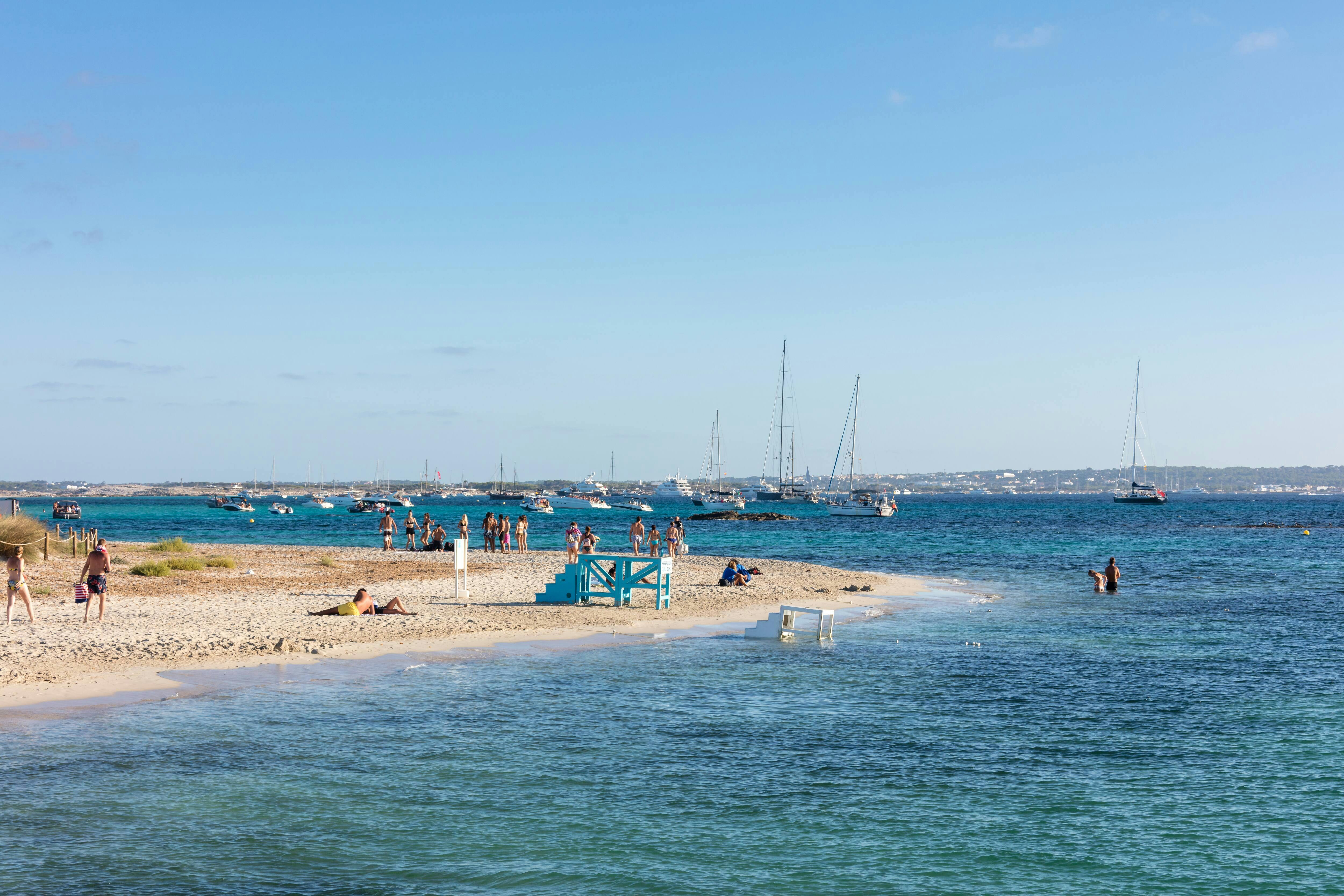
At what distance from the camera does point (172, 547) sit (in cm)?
4253

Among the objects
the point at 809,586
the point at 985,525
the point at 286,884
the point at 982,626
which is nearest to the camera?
the point at 286,884

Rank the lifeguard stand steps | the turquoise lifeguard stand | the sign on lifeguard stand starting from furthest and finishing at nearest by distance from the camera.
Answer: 1. the turquoise lifeguard stand
2. the sign on lifeguard stand
3. the lifeguard stand steps

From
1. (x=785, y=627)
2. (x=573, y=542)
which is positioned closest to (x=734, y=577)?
(x=573, y=542)

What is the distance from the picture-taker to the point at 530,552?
1750 inches

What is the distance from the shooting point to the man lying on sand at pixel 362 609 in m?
22.5

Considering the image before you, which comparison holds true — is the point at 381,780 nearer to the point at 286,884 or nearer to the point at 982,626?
the point at 286,884

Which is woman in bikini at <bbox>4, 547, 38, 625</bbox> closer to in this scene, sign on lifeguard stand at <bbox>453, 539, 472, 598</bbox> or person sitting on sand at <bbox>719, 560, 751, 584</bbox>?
sign on lifeguard stand at <bbox>453, 539, 472, 598</bbox>

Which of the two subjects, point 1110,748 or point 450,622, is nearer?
point 1110,748

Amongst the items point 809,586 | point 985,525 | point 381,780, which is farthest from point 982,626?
point 985,525

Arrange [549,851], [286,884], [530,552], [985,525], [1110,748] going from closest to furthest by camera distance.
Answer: [286,884]
[549,851]
[1110,748]
[530,552]
[985,525]

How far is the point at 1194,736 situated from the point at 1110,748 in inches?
62.2

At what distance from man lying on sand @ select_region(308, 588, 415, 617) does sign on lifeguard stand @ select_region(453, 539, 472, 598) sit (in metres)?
1.74

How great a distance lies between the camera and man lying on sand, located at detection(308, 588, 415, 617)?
2255cm

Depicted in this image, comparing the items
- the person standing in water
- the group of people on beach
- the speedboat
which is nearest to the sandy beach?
the group of people on beach
